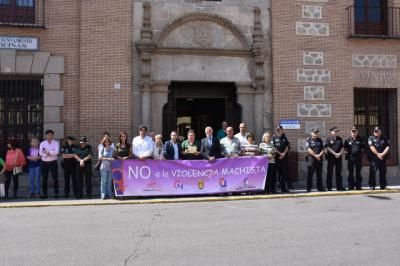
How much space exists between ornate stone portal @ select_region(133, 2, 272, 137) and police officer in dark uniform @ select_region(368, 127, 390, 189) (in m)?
3.41

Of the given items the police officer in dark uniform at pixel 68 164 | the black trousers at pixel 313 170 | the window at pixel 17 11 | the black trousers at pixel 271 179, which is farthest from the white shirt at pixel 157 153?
the window at pixel 17 11

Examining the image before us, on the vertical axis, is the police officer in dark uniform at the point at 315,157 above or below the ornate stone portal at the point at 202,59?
below

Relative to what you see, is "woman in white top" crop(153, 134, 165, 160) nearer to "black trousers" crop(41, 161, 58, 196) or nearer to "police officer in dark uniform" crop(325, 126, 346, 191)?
"black trousers" crop(41, 161, 58, 196)

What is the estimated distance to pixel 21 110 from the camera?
1394 cm

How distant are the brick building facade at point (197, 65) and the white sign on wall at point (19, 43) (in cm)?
11

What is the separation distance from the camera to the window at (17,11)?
13.8 metres

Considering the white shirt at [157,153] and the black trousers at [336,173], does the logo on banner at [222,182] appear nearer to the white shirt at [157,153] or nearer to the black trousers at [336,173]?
the white shirt at [157,153]

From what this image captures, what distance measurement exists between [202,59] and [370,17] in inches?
251

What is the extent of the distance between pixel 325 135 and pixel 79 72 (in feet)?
27.1

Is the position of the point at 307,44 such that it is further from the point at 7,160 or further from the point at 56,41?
the point at 7,160

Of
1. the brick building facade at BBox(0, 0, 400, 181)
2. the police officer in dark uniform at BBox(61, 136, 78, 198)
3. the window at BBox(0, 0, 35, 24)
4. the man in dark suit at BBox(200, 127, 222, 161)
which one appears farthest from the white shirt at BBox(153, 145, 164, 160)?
the window at BBox(0, 0, 35, 24)

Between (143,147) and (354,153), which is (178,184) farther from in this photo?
(354,153)

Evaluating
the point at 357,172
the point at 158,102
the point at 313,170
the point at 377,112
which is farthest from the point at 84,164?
the point at 377,112

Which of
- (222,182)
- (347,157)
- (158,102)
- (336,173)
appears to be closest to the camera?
(222,182)
